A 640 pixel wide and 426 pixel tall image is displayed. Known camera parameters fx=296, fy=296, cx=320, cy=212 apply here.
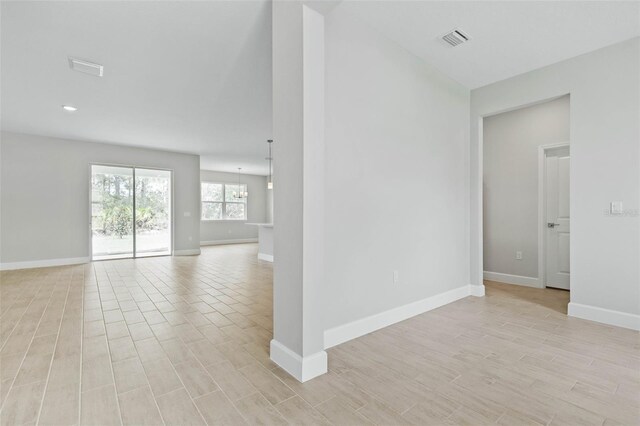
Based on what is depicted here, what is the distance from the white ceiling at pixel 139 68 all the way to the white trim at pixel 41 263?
8.63 feet

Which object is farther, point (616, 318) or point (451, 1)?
point (616, 318)

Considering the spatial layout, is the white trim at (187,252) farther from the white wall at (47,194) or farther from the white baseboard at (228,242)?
the white baseboard at (228,242)

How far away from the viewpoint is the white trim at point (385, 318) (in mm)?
2428

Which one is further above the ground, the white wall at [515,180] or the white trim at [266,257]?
the white wall at [515,180]

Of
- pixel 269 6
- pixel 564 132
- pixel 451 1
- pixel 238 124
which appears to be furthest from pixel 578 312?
pixel 238 124

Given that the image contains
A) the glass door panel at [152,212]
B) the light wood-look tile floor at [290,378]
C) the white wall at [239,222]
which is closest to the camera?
the light wood-look tile floor at [290,378]

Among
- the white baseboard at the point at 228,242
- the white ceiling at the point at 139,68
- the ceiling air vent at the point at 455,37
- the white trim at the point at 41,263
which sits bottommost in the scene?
the white baseboard at the point at 228,242

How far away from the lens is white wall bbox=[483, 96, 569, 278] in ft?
14.2

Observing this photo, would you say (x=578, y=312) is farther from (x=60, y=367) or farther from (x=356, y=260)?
(x=60, y=367)

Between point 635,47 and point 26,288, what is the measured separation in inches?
315

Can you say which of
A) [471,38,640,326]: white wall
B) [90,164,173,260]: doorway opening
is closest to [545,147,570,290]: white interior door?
[471,38,640,326]: white wall

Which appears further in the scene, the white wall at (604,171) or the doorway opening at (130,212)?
the doorway opening at (130,212)

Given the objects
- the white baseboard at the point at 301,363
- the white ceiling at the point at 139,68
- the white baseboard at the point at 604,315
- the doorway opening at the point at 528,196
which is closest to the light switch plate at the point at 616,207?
the white baseboard at the point at 604,315

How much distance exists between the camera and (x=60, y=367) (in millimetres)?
2072
